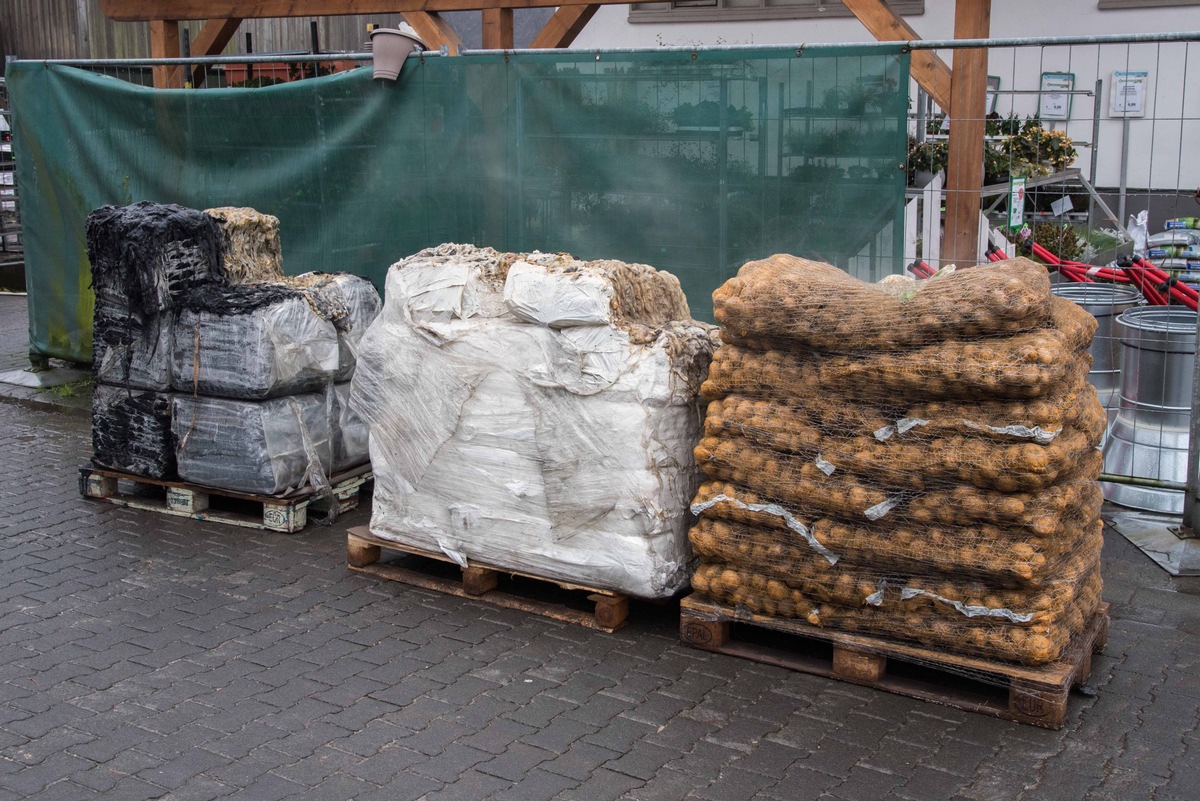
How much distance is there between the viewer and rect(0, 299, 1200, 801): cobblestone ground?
416cm

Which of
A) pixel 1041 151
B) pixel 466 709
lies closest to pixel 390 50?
pixel 466 709

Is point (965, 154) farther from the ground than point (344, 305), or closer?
farther from the ground

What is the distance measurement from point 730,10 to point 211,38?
28.6 ft

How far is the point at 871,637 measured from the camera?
483 centimetres

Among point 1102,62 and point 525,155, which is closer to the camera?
point 525,155

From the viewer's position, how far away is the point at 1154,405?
22.1 ft

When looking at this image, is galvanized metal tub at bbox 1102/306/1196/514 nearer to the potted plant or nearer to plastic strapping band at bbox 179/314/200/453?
the potted plant

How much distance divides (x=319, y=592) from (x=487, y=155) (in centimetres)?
328

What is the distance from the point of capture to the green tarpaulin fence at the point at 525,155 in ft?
21.8

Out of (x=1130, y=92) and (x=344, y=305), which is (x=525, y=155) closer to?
(x=344, y=305)

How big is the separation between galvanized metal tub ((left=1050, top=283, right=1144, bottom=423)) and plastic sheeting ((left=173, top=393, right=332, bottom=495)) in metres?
4.66

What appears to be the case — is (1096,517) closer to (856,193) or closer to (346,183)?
(856,193)

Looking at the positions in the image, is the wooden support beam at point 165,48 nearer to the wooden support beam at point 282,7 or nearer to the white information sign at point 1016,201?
the wooden support beam at point 282,7

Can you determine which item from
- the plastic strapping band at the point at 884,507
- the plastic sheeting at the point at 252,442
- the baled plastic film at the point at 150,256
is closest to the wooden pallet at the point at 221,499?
the plastic sheeting at the point at 252,442
